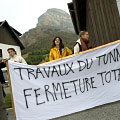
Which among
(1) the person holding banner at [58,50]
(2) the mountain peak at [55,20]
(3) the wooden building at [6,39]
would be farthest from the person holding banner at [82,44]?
(2) the mountain peak at [55,20]

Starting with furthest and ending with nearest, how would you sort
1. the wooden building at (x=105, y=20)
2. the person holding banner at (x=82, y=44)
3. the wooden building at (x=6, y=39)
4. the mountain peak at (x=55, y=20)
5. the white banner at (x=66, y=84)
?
the mountain peak at (x=55, y=20) → the wooden building at (x=6, y=39) → the wooden building at (x=105, y=20) → the person holding banner at (x=82, y=44) → the white banner at (x=66, y=84)

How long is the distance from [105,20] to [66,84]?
8.63 ft

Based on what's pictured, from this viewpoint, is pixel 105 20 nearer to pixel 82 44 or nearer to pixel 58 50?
pixel 82 44

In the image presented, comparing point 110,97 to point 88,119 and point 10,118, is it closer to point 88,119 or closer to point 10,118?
point 88,119

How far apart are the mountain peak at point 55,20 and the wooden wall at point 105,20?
459 feet

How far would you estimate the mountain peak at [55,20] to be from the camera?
14698cm

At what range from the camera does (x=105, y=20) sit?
16.8ft

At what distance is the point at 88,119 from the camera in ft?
10.2

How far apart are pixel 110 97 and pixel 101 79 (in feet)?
1.34

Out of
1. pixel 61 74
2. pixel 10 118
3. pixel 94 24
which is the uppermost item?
pixel 94 24

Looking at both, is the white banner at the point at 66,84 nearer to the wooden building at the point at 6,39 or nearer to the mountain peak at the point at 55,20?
the wooden building at the point at 6,39

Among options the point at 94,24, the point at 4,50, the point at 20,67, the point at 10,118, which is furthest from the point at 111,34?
the point at 4,50

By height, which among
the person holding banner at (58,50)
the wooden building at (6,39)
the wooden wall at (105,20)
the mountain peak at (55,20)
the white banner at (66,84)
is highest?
the mountain peak at (55,20)

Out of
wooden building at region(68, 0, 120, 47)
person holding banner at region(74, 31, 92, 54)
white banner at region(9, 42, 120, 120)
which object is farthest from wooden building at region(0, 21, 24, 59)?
white banner at region(9, 42, 120, 120)
